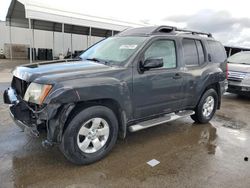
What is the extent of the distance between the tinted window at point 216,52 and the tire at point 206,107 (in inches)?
29.1

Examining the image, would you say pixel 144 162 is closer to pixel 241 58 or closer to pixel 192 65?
pixel 192 65

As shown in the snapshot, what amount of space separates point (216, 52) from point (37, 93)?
4.18 meters

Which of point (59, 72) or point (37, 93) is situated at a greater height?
point (59, 72)

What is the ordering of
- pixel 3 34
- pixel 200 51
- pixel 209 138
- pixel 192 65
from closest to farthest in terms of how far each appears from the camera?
1. pixel 209 138
2. pixel 192 65
3. pixel 200 51
4. pixel 3 34

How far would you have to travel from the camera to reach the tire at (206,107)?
5.07 metres

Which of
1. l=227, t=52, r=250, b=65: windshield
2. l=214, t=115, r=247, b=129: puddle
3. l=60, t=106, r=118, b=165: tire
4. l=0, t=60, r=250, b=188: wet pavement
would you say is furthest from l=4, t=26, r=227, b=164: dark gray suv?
l=227, t=52, r=250, b=65: windshield

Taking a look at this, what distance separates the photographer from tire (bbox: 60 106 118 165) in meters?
3.02

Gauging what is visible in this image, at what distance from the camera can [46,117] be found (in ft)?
9.37

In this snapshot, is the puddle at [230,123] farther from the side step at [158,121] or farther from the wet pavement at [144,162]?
the side step at [158,121]

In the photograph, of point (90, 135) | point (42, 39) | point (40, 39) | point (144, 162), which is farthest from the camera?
point (42, 39)

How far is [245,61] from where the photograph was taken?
8.75 metres

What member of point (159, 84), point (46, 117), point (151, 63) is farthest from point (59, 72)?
point (159, 84)

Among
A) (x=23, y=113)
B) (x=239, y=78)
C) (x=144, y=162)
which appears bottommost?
(x=144, y=162)

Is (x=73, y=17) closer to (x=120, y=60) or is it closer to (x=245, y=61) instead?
(x=245, y=61)
